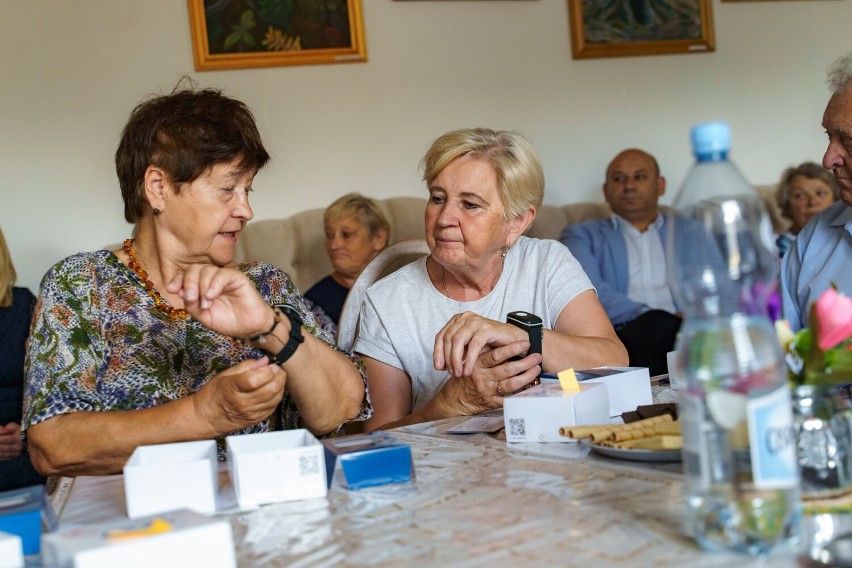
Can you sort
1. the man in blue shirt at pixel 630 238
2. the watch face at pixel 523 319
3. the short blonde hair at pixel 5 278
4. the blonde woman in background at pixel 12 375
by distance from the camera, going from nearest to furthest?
the watch face at pixel 523 319
the blonde woman in background at pixel 12 375
the short blonde hair at pixel 5 278
the man in blue shirt at pixel 630 238

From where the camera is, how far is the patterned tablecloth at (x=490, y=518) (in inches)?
31.2

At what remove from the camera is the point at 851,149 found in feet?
6.57

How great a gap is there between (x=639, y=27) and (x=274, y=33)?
5.76ft

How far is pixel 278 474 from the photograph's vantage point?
105cm

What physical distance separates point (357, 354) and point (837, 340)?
1.22 m

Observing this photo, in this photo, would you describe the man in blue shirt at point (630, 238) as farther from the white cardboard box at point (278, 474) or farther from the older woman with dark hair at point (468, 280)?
the white cardboard box at point (278, 474)

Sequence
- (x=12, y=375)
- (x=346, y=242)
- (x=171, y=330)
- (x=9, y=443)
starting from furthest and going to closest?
(x=346, y=242) < (x=12, y=375) < (x=9, y=443) < (x=171, y=330)

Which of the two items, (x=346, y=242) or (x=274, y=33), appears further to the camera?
(x=274, y=33)

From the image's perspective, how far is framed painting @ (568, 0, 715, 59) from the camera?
4418 millimetres

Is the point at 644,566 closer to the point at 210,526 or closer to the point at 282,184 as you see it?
the point at 210,526

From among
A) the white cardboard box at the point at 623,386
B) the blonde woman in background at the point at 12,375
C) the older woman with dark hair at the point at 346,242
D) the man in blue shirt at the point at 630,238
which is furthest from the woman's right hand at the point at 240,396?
the man in blue shirt at the point at 630,238

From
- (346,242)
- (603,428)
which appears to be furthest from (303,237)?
(603,428)

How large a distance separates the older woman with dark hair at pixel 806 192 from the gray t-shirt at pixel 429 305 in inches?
101

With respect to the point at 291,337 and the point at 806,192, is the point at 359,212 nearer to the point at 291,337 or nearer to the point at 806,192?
the point at 806,192
